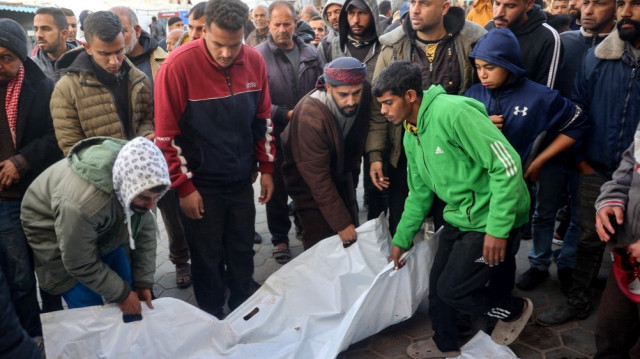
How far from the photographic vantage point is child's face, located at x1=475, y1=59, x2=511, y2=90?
2.84 m

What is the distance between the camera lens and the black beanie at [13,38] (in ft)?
8.83

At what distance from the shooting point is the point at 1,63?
2.75m

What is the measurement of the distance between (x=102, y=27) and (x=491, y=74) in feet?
8.08

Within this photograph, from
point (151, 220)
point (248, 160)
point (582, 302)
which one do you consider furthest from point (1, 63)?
point (582, 302)

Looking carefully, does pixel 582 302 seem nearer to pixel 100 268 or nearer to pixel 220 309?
pixel 220 309

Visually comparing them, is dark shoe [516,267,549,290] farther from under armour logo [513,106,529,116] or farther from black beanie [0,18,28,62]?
black beanie [0,18,28,62]

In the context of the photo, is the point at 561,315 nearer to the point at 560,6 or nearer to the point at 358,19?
the point at 358,19

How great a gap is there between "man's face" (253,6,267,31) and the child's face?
3732 mm

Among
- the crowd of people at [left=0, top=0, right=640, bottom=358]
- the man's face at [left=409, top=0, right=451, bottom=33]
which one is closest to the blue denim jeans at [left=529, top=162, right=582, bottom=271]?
the crowd of people at [left=0, top=0, right=640, bottom=358]

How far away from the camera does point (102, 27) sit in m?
3.02

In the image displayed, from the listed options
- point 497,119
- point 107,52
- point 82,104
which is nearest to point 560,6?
point 497,119

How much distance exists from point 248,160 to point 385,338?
4.96 ft

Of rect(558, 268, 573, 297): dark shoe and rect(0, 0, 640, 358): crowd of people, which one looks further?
rect(558, 268, 573, 297): dark shoe

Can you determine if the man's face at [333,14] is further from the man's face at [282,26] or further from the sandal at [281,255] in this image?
the sandal at [281,255]
